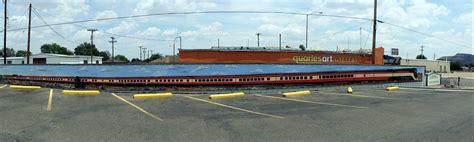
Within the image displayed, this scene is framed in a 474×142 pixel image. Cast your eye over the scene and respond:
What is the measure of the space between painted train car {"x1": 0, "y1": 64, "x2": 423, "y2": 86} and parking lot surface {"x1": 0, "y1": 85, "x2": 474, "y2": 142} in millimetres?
5878

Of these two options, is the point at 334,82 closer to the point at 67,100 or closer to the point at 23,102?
the point at 67,100

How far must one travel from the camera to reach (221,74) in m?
20.0

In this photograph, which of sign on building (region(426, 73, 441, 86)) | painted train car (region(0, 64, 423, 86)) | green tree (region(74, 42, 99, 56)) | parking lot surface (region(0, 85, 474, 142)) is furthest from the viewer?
green tree (region(74, 42, 99, 56))

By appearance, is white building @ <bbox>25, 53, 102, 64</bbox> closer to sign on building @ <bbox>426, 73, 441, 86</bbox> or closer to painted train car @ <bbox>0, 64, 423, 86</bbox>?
painted train car @ <bbox>0, 64, 423, 86</bbox>

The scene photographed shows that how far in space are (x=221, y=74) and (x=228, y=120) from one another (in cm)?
1030

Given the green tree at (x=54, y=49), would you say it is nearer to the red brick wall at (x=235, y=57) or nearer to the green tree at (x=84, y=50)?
the green tree at (x=84, y=50)

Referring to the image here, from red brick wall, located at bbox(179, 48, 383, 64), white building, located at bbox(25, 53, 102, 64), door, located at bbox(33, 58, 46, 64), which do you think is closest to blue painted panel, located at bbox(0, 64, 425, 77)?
red brick wall, located at bbox(179, 48, 383, 64)

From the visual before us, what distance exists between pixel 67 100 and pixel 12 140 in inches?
272

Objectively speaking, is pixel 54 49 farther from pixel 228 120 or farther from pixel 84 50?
pixel 228 120

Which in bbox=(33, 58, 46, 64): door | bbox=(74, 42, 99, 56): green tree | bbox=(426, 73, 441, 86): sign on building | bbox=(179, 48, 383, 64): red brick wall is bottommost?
bbox=(426, 73, 441, 86): sign on building

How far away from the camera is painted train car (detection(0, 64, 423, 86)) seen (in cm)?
2003

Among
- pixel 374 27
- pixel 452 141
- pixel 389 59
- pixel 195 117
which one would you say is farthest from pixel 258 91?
pixel 389 59

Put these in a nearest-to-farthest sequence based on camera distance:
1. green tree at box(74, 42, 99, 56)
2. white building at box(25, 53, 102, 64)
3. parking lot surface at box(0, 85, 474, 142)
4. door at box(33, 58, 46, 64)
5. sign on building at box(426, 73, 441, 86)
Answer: parking lot surface at box(0, 85, 474, 142) → sign on building at box(426, 73, 441, 86) → white building at box(25, 53, 102, 64) → door at box(33, 58, 46, 64) → green tree at box(74, 42, 99, 56)

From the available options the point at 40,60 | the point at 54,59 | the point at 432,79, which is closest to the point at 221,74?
the point at 432,79
